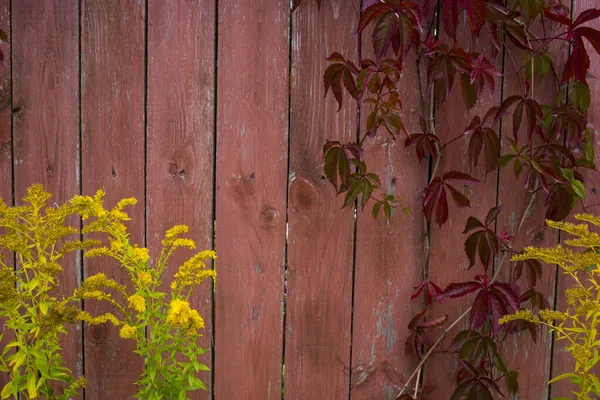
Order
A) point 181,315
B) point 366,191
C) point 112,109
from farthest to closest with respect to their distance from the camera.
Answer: point 112,109, point 366,191, point 181,315

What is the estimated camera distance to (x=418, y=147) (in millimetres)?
2020

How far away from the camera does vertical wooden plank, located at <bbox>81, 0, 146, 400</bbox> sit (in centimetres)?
205

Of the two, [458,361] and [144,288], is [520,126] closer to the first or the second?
[458,361]

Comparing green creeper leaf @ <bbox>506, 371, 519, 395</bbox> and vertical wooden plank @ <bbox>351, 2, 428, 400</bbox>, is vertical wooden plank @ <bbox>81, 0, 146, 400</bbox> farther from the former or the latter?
green creeper leaf @ <bbox>506, 371, 519, 395</bbox>

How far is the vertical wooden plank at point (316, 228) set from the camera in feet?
6.71

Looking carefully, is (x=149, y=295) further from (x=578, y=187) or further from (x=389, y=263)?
(x=578, y=187)

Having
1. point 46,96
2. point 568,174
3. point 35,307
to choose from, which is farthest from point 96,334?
point 568,174

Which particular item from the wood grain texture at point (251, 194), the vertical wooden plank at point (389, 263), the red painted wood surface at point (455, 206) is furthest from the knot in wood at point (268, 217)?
the red painted wood surface at point (455, 206)

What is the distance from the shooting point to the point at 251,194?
2086mm

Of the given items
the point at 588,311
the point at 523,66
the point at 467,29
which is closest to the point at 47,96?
the point at 467,29

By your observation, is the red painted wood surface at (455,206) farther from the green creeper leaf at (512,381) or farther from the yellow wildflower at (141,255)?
the yellow wildflower at (141,255)

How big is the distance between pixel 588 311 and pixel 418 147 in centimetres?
70

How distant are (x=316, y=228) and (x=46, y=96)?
930mm

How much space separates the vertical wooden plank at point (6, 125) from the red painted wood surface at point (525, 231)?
153 cm
